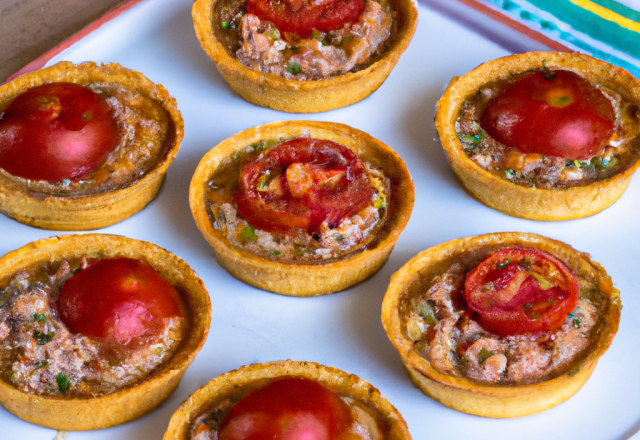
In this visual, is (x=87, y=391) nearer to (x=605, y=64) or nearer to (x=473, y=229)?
(x=473, y=229)

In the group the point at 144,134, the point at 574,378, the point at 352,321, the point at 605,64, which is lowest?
the point at 352,321

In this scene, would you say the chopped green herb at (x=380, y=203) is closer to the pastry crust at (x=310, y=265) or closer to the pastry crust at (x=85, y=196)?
the pastry crust at (x=310, y=265)

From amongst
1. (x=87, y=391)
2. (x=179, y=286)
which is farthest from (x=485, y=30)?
(x=87, y=391)

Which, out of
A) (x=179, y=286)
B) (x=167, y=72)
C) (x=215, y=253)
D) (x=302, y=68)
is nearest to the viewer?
(x=179, y=286)

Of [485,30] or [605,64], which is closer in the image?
[605,64]

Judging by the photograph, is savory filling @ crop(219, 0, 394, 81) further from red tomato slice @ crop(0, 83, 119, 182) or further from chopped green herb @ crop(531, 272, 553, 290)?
chopped green herb @ crop(531, 272, 553, 290)

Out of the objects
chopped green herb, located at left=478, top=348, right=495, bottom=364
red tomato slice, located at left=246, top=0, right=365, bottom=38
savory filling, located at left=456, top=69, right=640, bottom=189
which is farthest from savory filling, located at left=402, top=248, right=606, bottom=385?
red tomato slice, located at left=246, top=0, right=365, bottom=38

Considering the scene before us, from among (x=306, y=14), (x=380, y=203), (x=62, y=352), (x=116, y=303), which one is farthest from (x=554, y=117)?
(x=62, y=352)
